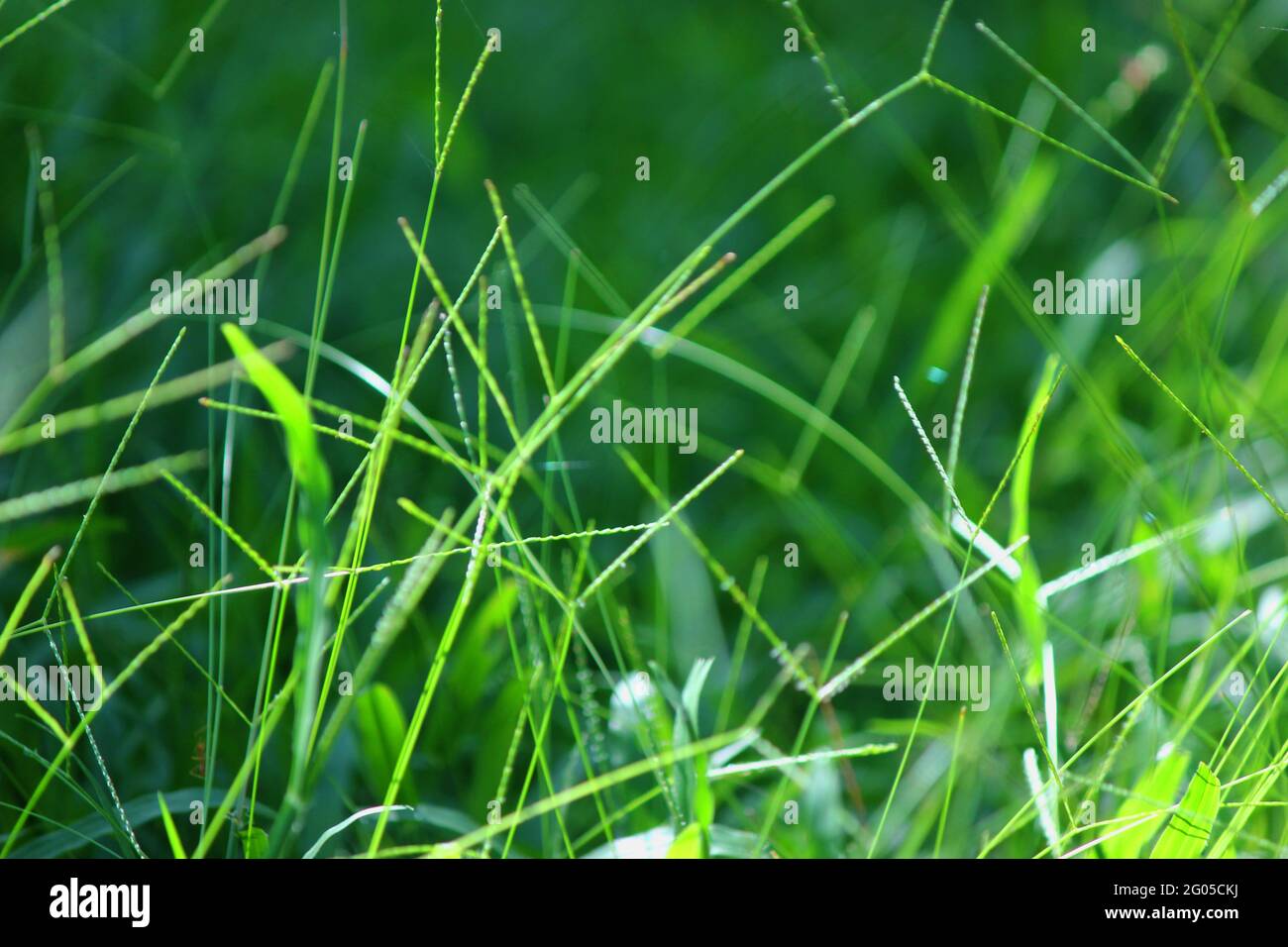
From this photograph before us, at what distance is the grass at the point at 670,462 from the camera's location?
2.18ft

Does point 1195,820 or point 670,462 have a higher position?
point 670,462

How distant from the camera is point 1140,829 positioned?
0.61m

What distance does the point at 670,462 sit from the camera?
1080 mm

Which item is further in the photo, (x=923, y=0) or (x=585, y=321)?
(x=923, y=0)

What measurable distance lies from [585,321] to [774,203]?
0.99ft

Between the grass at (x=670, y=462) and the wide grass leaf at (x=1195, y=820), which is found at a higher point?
the grass at (x=670, y=462)

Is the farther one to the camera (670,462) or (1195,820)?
(670,462)

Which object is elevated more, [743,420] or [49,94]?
[49,94]

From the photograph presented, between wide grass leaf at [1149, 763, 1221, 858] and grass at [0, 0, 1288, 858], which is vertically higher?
grass at [0, 0, 1288, 858]

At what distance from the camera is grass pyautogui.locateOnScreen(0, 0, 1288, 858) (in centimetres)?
66
